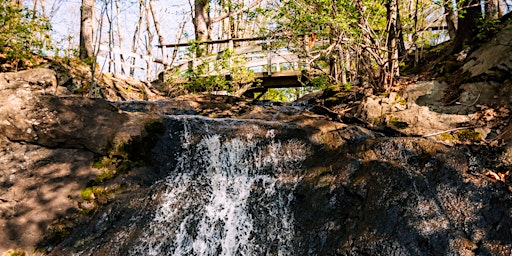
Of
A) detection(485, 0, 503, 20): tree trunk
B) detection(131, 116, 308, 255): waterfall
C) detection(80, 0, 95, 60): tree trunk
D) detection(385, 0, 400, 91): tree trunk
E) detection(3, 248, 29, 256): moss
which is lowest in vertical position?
detection(3, 248, 29, 256): moss

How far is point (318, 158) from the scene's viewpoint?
643 centimetres

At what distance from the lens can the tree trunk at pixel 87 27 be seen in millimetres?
14109

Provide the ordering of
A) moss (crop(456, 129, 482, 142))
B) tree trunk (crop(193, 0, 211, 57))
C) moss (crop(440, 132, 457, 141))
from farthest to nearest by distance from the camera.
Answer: tree trunk (crop(193, 0, 211, 57)) → moss (crop(440, 132, 457, 141)) → moss (crop(456, 129, 482, 142))

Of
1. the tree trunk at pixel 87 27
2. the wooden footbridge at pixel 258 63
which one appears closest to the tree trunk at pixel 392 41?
the wooden footbridge at pixel 258 63

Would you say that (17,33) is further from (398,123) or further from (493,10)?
(493,10)

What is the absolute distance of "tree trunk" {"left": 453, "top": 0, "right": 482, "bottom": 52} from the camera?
8.90 m

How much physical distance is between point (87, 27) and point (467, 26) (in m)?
12.8

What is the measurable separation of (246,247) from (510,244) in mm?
3162

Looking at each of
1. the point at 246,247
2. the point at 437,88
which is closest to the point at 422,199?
the point at 246,247

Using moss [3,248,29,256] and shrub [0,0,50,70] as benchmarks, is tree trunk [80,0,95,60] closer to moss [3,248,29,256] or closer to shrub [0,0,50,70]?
shrub [0,0,50,70]

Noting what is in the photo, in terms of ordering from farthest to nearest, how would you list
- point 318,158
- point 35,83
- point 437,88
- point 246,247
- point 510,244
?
point 35,83
point 437,88
point 318,158
point 246,247
point 510,244

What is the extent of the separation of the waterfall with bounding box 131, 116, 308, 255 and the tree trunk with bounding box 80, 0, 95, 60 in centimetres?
840

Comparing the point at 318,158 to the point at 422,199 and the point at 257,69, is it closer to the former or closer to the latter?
the point at 422,199

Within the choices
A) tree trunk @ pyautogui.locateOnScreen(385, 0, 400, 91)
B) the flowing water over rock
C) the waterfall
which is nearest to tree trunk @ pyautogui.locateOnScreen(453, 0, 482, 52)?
tree trunk @ pyautogui.locateOnScreen(385, 0, 400, 91)
